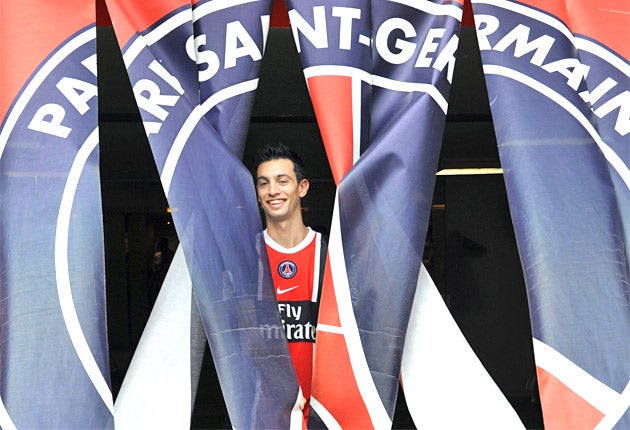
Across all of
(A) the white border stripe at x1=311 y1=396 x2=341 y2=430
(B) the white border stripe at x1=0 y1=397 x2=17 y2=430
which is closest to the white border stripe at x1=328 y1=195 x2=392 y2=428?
(A) the white border stripe at x1=311 y1=396 x2=341 y2=430

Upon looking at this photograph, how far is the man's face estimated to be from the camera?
11.0ft

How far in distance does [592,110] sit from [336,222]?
988 mm

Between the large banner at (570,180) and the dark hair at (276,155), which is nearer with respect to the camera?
the large banner at (570,180)

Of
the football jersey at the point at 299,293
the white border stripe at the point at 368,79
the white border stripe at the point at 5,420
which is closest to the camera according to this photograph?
the white border stripe at the point at 5,420

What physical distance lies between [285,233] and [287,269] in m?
0.14

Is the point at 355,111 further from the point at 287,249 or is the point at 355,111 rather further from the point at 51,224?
the point at 51,224

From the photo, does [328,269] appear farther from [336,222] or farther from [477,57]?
[477,57]

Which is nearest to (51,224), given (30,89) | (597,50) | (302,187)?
(30,89)

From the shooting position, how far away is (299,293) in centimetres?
329

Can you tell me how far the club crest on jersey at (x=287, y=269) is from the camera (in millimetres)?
3311

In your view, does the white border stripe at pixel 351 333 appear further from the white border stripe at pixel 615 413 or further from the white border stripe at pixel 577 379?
the white border stripe at pixel 615 413

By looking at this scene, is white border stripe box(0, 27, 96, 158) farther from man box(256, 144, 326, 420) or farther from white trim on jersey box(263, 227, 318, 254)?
white trim on jersey box(263, 227, 318, 254)

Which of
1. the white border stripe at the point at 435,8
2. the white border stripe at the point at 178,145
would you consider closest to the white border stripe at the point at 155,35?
the white border stripe at the point at 178,145

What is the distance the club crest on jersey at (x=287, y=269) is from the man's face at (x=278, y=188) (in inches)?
6.7
